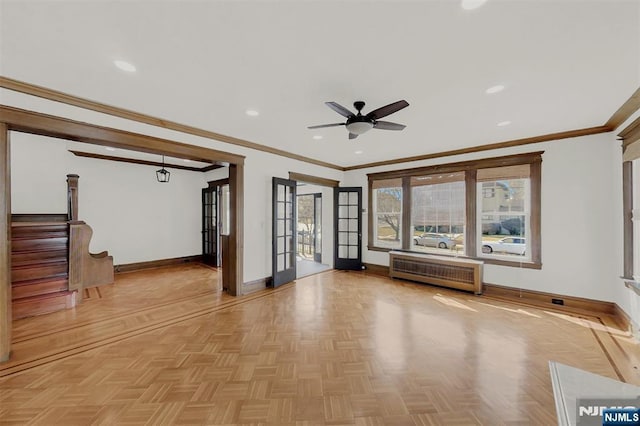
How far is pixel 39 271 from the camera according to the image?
371 centimetres

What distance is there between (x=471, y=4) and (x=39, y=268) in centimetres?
589

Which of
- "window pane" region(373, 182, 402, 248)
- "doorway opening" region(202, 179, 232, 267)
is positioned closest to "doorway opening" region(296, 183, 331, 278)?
"window pane" region(373, 182, 402, 248)

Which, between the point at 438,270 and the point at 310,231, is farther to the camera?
the point at 310,231

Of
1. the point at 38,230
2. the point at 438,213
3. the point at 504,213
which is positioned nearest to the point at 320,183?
the point at 438,213

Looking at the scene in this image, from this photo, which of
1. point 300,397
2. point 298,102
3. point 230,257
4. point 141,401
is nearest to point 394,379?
point 300,397

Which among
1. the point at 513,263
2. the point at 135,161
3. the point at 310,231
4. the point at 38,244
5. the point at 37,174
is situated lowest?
the point at 513,263

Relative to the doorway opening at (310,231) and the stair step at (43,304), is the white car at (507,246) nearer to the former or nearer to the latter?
the doorway opening at (310,231)

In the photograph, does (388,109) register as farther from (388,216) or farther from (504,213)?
(388,216)

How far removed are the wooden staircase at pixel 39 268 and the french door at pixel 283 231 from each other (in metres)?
3.26

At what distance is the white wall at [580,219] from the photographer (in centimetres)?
363

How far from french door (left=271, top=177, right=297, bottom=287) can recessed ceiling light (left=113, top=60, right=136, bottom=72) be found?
9.39ft

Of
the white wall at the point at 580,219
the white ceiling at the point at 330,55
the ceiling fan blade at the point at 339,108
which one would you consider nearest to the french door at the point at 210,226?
the white ceiling at the point at 330,55

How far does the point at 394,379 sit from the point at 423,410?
37 cm

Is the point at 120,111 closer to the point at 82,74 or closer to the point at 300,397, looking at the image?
the point at 82,74
